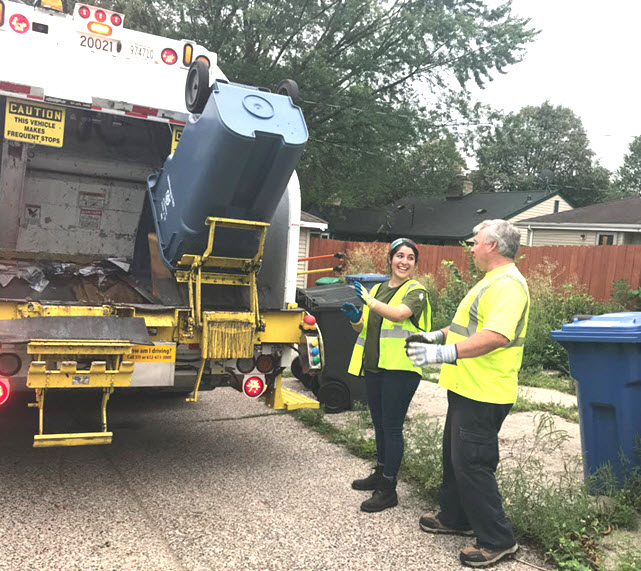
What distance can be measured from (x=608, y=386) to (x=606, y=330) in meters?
0.33

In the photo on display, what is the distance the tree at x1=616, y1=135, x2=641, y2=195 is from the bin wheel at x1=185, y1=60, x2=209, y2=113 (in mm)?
49957

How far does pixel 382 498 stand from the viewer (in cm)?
394

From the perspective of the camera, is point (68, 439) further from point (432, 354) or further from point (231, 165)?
point (432, 354)

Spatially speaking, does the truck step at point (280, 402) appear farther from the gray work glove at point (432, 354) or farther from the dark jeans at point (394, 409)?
the gray work glove at point (432, 354)

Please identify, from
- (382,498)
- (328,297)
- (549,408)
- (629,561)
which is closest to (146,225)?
(328,297)

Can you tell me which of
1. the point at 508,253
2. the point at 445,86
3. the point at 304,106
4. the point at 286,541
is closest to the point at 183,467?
the point at 286,541

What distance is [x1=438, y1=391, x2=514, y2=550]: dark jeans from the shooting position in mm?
3271

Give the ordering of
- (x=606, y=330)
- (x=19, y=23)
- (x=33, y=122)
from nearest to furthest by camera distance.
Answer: (x=606, y=330), (x=19, y=23), (x=33, y=122)

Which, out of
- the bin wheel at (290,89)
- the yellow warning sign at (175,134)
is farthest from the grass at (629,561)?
the yellow warning sign at (175,134)

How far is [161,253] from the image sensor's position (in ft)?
14.8

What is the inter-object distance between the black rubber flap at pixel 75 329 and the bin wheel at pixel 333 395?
8.73 feet

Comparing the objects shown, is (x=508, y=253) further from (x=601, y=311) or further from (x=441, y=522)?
(x=601, y=311)

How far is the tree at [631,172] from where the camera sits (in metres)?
49.5

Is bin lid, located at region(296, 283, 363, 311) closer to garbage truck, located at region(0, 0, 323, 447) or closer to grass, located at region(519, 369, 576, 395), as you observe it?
garbage truck, located at region(0, 0, 323, 447)
